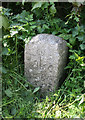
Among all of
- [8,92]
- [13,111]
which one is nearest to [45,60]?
[8,92]

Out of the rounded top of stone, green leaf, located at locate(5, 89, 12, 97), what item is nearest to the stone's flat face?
the rounded top of stone

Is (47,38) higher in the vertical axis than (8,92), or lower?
higher

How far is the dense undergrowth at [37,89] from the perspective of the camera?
1779 mm

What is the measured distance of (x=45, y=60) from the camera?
202 centimetres

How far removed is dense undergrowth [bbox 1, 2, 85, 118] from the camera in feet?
5.84

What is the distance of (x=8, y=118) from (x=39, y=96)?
0.52m

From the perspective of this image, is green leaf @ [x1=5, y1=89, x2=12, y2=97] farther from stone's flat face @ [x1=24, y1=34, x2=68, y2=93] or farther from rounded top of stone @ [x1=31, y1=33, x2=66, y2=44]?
rounded top of stone @ [x1=31, y1=33, x2=66, y2=44]

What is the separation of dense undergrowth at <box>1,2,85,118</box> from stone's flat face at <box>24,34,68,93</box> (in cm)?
7

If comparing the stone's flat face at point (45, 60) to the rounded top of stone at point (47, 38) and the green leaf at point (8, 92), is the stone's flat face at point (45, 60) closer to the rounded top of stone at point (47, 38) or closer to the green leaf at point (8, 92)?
the rounded top of stone at point (47, 38)

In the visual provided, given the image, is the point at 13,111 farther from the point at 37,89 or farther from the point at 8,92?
the point at 37,89

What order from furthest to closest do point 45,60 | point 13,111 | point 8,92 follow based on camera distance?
point 45,60 < point 8,92 < point 13,111

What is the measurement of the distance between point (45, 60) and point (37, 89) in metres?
0.34

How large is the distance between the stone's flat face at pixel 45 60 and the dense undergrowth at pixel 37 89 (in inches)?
2.9

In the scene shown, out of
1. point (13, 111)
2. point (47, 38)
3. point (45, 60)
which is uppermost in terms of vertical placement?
point (47, 38)
